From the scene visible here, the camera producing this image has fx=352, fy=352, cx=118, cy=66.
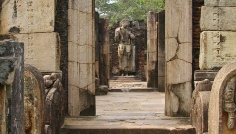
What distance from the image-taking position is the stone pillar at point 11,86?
205 cm

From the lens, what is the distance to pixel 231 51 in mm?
5512

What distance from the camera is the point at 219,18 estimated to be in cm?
548

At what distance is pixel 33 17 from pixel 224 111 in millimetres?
3662

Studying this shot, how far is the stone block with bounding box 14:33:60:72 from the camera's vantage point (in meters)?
5.57

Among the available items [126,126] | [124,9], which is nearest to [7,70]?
[126,126]

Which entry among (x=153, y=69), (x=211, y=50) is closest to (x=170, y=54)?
(x=211, y=50)

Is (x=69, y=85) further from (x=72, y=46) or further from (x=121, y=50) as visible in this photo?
(x=121, y=50)

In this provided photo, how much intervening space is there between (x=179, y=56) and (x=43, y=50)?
2.18 metres

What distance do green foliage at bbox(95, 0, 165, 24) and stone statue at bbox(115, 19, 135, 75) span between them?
662 centimetres

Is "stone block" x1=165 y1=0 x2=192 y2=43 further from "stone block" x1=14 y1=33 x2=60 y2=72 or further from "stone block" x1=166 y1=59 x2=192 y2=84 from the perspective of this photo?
"stone block" x1=14 y1=33 x2=60 y2=72

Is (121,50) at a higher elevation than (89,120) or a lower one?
higher

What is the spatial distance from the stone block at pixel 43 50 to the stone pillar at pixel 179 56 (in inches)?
71.0

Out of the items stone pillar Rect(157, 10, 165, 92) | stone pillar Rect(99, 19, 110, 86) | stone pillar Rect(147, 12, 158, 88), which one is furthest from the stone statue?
stone pillar Rect(157, 10, 165, 92)

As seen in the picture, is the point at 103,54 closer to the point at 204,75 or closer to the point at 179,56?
the point at 179,56
